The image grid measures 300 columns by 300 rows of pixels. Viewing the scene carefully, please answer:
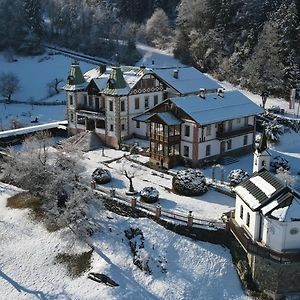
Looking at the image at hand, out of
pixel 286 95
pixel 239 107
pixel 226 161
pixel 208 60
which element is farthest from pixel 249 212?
pixel 208 60

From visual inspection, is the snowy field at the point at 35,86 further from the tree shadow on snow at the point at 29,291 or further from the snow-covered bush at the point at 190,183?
the tree shadow on snow at the point at 29,291

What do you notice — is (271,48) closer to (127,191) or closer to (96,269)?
(127,191)

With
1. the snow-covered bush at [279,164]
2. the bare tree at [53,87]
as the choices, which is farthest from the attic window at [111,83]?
the bare tree at [53,87]

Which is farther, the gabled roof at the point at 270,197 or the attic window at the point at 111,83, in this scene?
the attic window at the point at 111,83

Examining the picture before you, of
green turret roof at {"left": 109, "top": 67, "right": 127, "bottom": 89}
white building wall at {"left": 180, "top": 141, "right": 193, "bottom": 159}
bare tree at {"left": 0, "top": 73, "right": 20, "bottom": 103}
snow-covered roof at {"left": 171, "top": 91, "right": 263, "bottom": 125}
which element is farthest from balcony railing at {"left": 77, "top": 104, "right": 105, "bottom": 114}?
bare tree at {"left": 0, "top": 73, "right": 20, "bottom": 103}

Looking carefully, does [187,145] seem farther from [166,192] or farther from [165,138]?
[166,192]

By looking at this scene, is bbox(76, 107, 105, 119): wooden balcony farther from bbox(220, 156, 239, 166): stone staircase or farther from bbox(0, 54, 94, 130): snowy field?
bbox(220, 156, 239, 166): stone staircase

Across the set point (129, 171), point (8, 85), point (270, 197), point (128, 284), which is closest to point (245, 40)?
point (8, 85)
